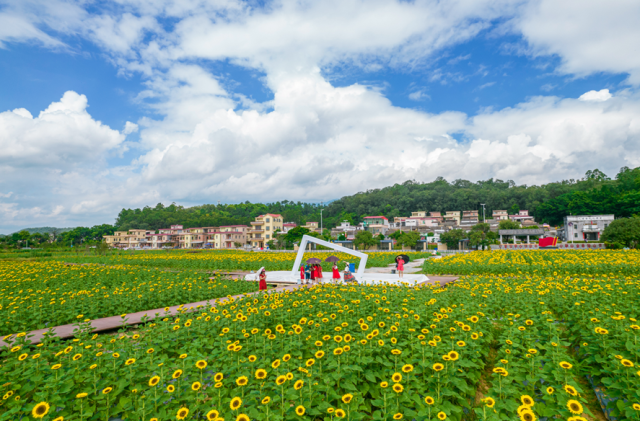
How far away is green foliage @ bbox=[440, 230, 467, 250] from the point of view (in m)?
53.2

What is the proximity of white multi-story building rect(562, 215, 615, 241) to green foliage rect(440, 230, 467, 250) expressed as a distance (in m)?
19.3

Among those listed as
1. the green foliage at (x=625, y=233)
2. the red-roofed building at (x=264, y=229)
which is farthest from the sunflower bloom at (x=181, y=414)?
the red-roofed building at (x=264, y=229)

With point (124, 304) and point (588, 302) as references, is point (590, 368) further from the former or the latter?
point (124, 304)

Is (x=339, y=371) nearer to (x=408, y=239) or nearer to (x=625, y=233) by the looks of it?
(x=625, y=233)

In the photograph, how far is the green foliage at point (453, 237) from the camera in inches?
2095

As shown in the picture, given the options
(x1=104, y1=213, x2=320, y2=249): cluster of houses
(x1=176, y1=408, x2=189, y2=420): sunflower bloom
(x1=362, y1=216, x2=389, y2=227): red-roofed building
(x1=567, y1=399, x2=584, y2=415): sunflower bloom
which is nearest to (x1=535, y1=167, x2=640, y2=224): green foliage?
(x1=362, y1=216, x2=389, y2=227): red-roofed building

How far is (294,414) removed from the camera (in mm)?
3154

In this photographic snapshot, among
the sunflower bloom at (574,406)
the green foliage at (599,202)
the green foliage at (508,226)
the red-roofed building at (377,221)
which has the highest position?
the green foliage at (599,202)

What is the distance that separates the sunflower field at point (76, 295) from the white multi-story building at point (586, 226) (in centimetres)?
6135

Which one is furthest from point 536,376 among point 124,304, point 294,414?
point 124,304

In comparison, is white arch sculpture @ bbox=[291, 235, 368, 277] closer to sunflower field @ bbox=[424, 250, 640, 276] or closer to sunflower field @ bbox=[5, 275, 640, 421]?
sunflower field @ bbox=[424, 250, 640, 276]

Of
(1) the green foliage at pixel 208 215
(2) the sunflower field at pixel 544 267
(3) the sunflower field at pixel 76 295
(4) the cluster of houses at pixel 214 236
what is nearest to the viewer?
(3) the sunflower field at pixel 76 295

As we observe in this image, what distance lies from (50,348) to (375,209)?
337 feet

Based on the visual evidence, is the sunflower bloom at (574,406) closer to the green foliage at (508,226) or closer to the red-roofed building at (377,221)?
the green foliage at (508,226)
